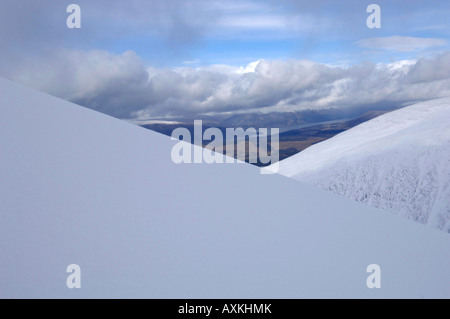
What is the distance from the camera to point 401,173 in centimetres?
5684

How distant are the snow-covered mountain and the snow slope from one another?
3973 centimetres

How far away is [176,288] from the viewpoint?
7215 mm

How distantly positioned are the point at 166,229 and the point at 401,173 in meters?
55.1

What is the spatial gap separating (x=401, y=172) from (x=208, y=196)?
53026 millimetres

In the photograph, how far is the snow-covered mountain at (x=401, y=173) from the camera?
50.3 metres

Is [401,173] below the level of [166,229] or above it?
above

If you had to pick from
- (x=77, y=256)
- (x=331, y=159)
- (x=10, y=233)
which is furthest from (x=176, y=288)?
(x=331, y=159)

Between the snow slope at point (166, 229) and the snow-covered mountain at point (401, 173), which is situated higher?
the snow-covered mountain at point (401, 173)

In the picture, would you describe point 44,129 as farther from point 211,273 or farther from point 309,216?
point 309,216

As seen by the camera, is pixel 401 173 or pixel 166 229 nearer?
pixel 166 229

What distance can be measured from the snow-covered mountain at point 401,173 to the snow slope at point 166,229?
130ft

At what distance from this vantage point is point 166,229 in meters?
8.90

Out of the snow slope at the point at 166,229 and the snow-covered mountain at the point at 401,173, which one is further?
the snow-covered mountain at the point at 401,173
